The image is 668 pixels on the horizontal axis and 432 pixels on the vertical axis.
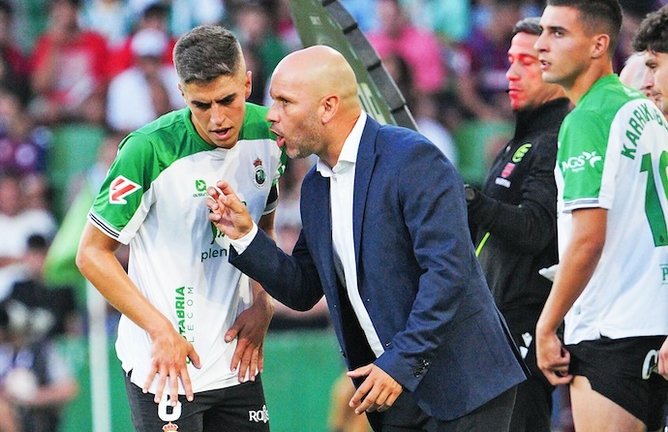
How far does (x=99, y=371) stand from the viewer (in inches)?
403

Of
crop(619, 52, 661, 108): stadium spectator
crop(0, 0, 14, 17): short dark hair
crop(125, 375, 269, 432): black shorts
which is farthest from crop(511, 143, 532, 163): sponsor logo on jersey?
crop(0, 0, 14, 17): short dark hair

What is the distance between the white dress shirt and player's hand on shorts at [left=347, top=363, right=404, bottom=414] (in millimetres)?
319

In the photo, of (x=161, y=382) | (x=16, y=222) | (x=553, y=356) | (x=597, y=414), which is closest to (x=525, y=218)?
(x=553, y=356)

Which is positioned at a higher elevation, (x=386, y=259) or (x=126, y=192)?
(x=126, y=192)

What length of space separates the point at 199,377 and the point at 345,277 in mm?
855

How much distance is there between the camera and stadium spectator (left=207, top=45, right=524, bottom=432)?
4.63 meters

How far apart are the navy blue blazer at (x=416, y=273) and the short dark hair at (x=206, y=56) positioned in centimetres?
59

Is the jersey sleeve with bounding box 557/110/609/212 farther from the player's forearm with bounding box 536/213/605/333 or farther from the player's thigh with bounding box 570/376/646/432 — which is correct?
the player's thigh with bounding box 570/376/646/432

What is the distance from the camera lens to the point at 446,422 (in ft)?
15.9

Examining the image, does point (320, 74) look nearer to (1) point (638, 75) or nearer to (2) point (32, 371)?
(1) point (638, 75)

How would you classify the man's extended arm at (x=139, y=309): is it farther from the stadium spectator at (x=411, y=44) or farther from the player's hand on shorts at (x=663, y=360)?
the stadium spectator at (x=411, y=44)

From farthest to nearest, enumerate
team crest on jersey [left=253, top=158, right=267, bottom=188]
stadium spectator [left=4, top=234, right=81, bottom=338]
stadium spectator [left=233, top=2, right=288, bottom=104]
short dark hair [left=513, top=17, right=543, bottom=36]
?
stadium spectator [left=233, top=2, right=288, bottom=104], stadium spectator [left=4, top=234, right=81, bottom=338], short dark hair [left=513, top=17, right=543, bottom=36], team crest on jersey [left=253, top=158, right=267, bottom=188]

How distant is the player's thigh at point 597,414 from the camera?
5207mm

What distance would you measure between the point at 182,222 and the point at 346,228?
789 millimetres
